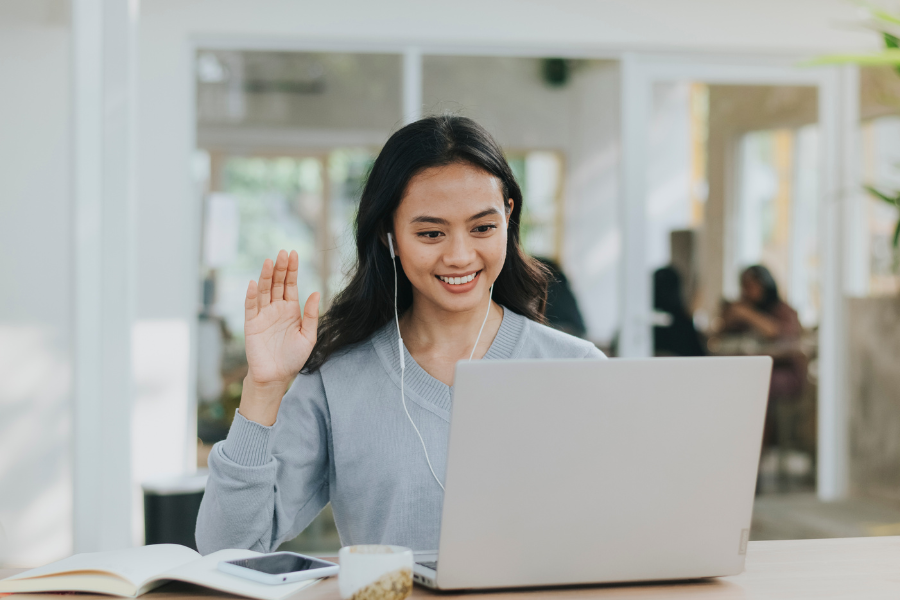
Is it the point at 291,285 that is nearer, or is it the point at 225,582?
the point at 225,582

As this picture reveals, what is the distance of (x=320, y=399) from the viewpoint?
5.45ft

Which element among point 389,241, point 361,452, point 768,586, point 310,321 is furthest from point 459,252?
point 768,586

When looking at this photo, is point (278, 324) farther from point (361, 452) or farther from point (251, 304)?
point (361, 452)

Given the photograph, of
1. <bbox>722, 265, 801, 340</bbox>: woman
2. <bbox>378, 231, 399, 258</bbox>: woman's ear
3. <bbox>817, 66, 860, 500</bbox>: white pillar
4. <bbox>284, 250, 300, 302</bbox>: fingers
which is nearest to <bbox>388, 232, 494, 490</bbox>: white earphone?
<bbox>378, 231, 399, 258</bbox>: woman's ear

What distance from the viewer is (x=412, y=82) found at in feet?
13.1

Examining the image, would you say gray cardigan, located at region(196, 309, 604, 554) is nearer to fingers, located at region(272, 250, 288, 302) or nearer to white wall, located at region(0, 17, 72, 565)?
fingers, located at region(272, 250, 288, 302)

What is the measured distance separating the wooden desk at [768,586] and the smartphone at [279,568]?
0.02 m

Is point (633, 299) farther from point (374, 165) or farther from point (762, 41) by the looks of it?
point (374, 165)

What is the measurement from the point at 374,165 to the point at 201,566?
0.81 m

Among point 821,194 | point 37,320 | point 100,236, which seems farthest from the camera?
point 821,194

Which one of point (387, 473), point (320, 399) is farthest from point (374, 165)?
point (387, 473)

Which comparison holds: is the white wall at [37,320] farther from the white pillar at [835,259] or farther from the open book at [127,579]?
the white pillar at [835,259]

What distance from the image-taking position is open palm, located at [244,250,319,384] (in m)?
1.47

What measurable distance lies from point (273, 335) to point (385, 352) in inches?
11.2
